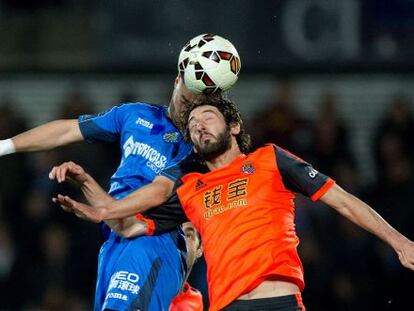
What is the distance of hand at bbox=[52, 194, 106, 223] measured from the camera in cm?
654

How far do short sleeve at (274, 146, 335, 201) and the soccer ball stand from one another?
0.83 m

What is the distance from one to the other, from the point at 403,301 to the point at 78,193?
11.4 ft

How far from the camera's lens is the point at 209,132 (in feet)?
22.9

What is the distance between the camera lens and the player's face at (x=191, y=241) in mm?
7945

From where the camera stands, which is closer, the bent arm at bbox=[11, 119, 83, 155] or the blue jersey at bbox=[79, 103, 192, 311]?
the blue jersey at bbox=[79, 103, 192, 311]

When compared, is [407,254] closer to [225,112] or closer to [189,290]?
[225,112]

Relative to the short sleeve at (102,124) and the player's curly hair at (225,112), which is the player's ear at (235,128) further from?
the short sleeve at (102,124)

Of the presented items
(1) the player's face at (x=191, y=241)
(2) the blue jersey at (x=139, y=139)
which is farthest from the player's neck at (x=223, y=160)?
(1) the player's face at (x=191, y=241)

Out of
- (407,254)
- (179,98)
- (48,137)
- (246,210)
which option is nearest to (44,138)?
(48,137)

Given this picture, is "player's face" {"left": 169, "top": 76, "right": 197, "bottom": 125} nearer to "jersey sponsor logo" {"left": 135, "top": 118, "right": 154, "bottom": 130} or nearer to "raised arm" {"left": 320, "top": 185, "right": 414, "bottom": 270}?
"jersey sponsor logo" {"left": 135, "top": 118, "right": 154, "bottom": 130}

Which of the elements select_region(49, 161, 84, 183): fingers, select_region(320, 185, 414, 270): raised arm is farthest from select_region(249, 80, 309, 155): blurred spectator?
select_region(49, 161, 84, 183): fingers

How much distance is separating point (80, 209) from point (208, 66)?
1.46m

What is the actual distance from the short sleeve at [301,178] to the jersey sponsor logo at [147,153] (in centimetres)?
108

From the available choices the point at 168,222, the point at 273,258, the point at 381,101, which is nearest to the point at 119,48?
the point at 381,101
